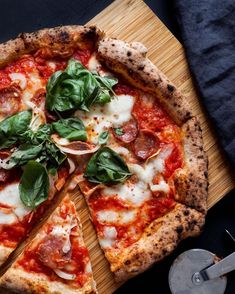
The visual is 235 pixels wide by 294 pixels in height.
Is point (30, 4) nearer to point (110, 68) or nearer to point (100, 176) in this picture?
point (110, 68)

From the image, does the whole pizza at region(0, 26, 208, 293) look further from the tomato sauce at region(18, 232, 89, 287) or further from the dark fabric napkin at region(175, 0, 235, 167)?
the dark fabric napkin at region(175, 0, 235, 167)

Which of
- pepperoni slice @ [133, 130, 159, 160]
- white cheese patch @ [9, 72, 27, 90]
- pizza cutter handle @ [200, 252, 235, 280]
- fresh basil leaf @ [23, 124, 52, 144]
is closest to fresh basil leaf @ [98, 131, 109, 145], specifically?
pepperoni slice @ [133, 130, 159, 160]

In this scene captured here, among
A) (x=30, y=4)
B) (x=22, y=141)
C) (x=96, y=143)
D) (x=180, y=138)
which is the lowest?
(x=180, y=138)

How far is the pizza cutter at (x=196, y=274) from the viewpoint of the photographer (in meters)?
3.85

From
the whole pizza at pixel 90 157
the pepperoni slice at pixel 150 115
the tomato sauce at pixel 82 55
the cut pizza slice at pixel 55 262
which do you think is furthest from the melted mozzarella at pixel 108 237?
the tomato sauce at pixel 82 55

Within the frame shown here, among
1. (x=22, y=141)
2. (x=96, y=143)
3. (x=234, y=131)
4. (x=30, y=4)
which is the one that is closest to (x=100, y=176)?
(x=96, y=143)

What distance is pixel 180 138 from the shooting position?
3896 mm

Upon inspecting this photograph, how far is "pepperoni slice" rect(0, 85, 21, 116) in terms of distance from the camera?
3844 mm

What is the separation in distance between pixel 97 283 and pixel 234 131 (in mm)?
1189

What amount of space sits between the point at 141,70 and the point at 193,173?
0.66 m

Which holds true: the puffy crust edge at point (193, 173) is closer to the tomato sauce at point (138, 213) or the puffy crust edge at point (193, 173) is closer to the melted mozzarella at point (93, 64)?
the tomato sauce at point (138, 213)

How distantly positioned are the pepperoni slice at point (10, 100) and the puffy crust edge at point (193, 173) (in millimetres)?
979

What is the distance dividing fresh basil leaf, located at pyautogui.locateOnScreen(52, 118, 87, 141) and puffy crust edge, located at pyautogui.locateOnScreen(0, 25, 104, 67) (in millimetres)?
438

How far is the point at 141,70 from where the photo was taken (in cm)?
387
